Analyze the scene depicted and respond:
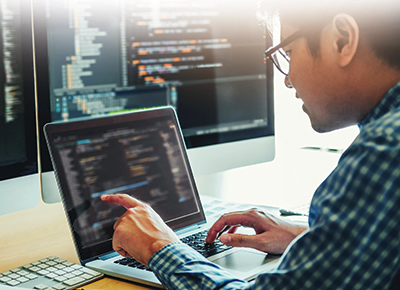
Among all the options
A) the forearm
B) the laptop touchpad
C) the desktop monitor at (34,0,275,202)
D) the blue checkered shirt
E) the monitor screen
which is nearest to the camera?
the blue checkered shirt

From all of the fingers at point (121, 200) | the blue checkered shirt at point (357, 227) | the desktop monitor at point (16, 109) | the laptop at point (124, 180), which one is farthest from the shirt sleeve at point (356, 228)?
the desktop monitor at point (16, 109)

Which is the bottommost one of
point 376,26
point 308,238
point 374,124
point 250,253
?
point 250,253

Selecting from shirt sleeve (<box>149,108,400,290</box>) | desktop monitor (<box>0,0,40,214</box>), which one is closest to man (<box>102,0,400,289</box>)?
shirt sleeve (<box>149,108,400,290</box>)

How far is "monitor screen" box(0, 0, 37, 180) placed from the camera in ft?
2.77

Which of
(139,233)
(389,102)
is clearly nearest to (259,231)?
→ (139,233)

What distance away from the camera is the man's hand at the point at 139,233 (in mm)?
674

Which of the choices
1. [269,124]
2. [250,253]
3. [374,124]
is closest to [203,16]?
[269,124]

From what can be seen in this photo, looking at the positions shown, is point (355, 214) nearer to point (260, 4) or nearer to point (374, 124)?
point (374, 124)

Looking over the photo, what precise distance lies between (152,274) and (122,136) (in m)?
0.29

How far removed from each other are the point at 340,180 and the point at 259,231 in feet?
1.12

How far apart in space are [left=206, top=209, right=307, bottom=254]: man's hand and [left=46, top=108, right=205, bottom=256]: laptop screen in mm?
125

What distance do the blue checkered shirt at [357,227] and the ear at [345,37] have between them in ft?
0.33

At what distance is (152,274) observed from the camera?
0.69 meters

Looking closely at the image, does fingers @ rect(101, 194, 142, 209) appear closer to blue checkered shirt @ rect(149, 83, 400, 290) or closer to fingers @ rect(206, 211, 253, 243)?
fingers @ rect(206, 211, 253, 243)
